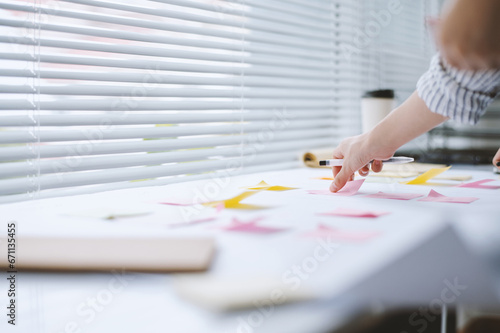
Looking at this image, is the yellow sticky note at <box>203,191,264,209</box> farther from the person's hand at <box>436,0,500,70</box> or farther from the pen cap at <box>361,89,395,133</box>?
the pen cap at <box>361,89,395,133</box>

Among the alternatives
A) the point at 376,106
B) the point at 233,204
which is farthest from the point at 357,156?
the point at 376,106

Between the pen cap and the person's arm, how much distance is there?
27.5 inches

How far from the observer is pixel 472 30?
0.48 meters

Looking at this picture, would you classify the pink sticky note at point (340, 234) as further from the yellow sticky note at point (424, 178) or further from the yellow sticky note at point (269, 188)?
the yellow sticky note at point (424, 178)

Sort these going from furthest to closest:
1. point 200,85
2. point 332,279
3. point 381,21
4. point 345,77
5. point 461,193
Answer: point 381,21 → point 345,77 → point 200,85 → point 461,193 → point 332,279

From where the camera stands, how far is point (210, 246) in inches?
19.1

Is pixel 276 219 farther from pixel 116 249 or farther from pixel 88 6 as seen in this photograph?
pixel 88 6

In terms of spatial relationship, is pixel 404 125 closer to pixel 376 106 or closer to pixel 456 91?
pixel 456 91

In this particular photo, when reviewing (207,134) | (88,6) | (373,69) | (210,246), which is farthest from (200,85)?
(373,69)

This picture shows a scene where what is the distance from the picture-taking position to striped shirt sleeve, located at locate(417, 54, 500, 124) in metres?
0.76

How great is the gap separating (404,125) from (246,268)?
19.9 inches

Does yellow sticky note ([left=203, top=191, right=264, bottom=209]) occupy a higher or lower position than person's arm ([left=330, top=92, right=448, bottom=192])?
lower

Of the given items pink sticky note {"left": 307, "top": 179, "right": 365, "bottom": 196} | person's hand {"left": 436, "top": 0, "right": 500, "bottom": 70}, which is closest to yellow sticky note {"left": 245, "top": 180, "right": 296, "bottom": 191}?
pink sticky note {"left": 307, "top": 179, "right": 365, "bottom": 196}

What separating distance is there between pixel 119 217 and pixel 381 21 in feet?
5.25
